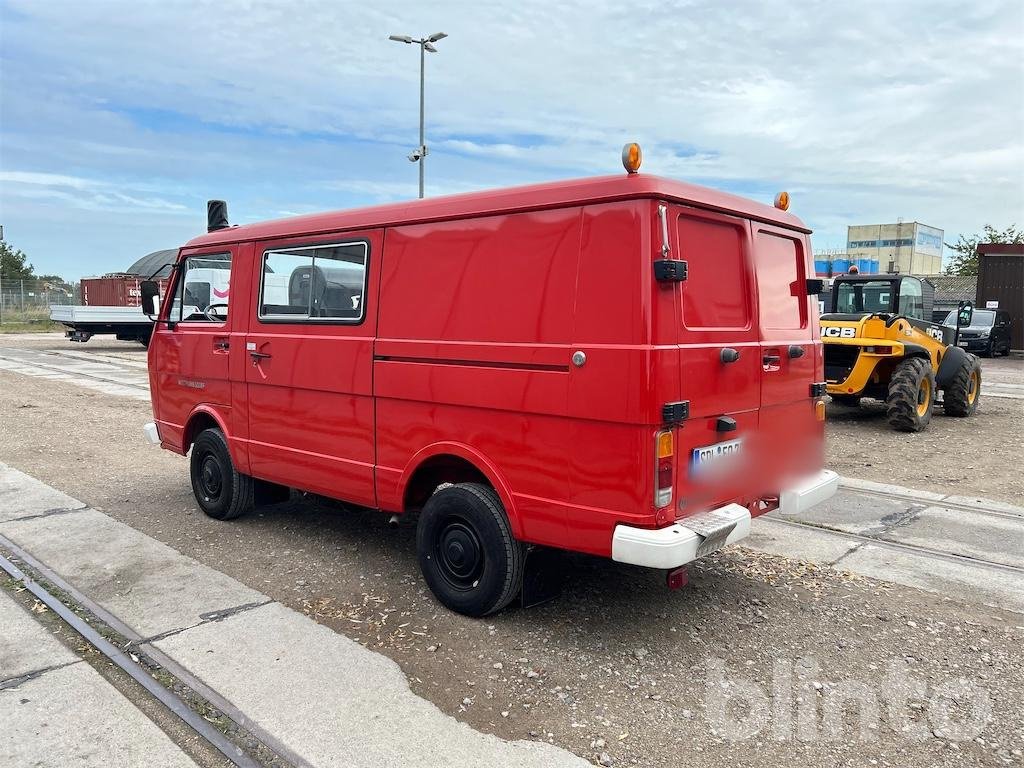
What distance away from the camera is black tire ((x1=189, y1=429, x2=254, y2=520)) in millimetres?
5965

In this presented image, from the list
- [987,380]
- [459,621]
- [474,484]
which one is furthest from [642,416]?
[987,380]

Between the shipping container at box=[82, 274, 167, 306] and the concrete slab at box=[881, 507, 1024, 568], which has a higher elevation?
the shipping container at box=[82, 274, 167, 306]

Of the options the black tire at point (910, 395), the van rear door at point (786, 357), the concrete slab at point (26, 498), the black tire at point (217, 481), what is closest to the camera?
the van rear door at point (786, 357)

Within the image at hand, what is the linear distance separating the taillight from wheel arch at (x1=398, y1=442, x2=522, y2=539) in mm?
777

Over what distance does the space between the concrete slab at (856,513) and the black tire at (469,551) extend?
255cm

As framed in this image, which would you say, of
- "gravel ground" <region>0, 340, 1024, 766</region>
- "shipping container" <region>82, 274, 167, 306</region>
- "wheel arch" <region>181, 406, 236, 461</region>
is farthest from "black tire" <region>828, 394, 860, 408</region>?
"shipping container" <region>82, 274, 167, 306</region>

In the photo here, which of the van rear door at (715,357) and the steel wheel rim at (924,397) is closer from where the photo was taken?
the van rear door at (715,357)

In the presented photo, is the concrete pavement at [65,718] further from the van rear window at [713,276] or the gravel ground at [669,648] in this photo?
the van rear window at [713,276]

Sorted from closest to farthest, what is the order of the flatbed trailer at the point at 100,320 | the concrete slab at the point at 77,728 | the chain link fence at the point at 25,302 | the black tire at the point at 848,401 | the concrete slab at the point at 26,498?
the concrete slab at the point at 77,728 < the concrete slab at the point at 26,498 < the black tire at the point at 848,401 < the flatbed trailer at the point at 100,320 < the chain link fence at the point at 25,302

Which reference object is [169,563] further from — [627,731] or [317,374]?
[627,731]

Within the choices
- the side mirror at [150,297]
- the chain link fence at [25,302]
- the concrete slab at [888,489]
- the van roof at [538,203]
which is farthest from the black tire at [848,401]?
the chain link fence at [25,302]

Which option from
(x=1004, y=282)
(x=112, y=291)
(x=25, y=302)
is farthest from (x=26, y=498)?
(x=25, y=302)

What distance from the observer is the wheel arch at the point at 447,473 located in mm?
3975

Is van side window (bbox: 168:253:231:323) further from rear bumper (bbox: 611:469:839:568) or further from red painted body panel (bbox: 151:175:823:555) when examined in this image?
rear bumper (bbox: 611:469:839:568)
